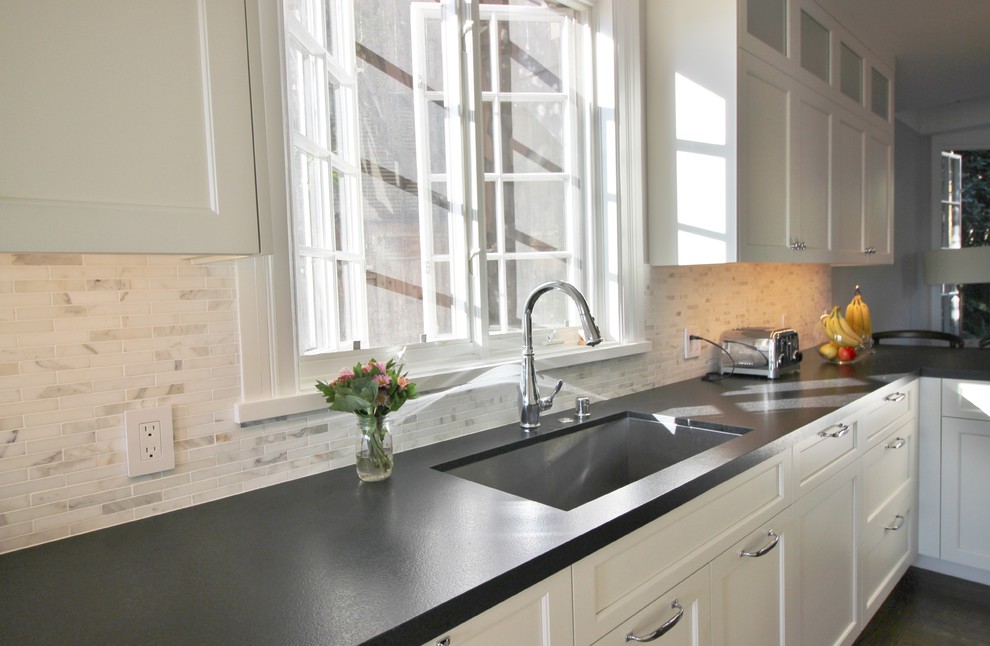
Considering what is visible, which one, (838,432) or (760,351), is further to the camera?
(760,351)

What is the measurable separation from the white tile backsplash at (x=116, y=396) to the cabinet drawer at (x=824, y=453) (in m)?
1.21

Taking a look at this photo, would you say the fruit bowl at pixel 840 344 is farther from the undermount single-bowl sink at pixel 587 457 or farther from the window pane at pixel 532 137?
the window pane at pixel 532 137

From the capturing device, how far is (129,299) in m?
1.10

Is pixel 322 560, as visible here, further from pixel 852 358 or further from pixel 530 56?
pixel 852 358

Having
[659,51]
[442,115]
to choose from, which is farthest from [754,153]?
[442,115]

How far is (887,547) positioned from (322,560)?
2312 mm

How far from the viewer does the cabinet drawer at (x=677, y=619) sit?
1116 mm

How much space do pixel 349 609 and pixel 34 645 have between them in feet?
1.20

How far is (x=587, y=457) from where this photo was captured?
1784mm

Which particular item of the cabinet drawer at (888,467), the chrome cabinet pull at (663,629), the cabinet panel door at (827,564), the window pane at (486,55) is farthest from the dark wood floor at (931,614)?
the window pane at (486,55)

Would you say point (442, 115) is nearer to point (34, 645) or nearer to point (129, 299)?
point (129, 299)

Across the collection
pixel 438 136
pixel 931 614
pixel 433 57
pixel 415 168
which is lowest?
pixel 931 614

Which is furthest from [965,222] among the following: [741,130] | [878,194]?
[741,130]

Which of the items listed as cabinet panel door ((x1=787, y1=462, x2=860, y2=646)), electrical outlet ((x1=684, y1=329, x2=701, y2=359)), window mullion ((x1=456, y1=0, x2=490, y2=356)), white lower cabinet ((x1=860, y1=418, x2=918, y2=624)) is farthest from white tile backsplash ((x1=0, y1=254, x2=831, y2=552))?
white lower cabinet ((x1=860, y1=418, x2=918, y2=624))
